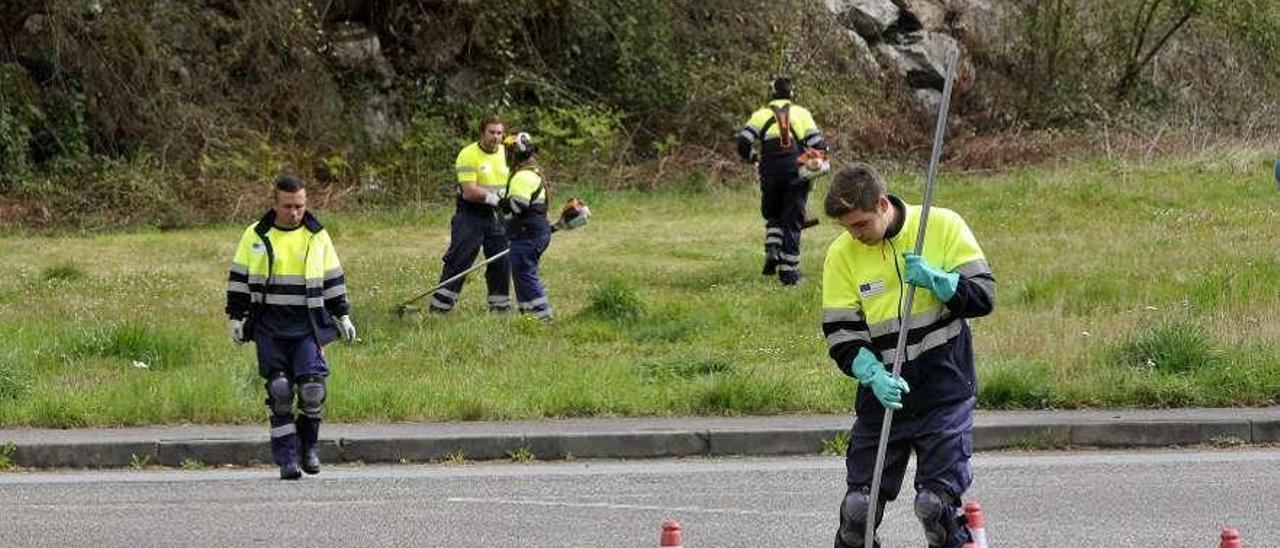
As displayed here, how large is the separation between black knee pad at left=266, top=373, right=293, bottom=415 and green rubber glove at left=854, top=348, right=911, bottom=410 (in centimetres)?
435

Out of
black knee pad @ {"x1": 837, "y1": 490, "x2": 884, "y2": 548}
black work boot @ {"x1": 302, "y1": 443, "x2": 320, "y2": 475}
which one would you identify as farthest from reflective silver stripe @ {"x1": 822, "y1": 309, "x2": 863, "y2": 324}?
black work boot @ {"x1": 302, "y1": 443, "x2": 320, "y2": 475}

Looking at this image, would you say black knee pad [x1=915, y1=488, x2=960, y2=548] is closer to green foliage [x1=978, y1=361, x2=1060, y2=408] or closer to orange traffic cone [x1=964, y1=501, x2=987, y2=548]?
orange traffic cone [x1=964, y1=501, x2=987, y2=548]

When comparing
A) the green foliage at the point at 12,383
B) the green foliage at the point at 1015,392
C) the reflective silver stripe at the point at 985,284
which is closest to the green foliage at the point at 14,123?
the green foliage at the point at 12,383

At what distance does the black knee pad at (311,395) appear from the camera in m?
10.8

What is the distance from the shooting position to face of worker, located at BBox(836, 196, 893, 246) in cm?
697

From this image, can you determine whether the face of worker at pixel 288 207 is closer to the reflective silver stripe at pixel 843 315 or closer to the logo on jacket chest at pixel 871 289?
the reflective silver stripe at pixel 843 315

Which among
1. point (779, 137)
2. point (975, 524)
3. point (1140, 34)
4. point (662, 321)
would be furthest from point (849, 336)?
point (1140, 34)

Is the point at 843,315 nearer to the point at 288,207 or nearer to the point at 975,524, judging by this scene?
the point at 975,524

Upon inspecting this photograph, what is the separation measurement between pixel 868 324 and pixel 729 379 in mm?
5490

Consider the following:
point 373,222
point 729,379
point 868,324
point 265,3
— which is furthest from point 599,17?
point 868,324

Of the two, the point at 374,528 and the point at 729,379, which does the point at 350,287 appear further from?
the point at 374,528

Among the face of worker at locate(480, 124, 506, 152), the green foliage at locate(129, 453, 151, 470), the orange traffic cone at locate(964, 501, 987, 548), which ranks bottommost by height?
the green foliage at locate(129, 453, 151, 470)

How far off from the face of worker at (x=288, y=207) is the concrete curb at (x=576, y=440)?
145 centimetres

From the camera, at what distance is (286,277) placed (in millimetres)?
10688
